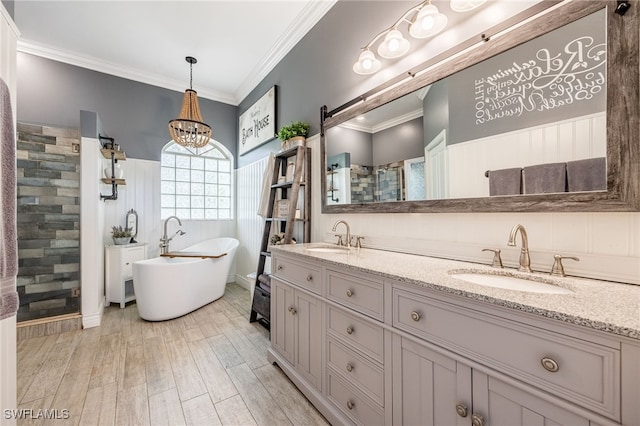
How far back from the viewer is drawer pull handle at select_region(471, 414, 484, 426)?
0.83 meters

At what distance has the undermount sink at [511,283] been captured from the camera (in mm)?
979

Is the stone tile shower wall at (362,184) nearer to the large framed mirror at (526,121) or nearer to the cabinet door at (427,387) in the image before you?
the large framed mirror at (526,121)

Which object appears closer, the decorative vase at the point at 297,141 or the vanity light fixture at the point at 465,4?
the vanity light fixture at the point at 465,4

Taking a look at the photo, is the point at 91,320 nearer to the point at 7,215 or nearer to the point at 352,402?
the point at 7,215

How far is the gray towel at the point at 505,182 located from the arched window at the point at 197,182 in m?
4.11

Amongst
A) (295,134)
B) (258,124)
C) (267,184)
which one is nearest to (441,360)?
(295,134)

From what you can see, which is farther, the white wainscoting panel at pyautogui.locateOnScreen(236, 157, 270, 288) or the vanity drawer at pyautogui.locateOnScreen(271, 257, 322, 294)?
the white wainscoting panel at pyautogui.locateOnScreen(236, 157, 270, 288)

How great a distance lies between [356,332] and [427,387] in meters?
0.39

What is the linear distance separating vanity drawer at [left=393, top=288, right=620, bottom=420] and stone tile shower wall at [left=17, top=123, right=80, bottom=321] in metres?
3.45

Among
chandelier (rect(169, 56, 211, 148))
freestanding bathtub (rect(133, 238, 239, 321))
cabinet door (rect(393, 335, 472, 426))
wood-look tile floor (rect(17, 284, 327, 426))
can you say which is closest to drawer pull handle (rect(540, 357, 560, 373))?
cabinet door (rect(393, 335, 472, 426))

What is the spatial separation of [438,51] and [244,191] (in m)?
3.40

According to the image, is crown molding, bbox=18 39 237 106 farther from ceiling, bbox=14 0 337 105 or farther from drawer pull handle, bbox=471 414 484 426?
drawer pull handle, bbox=471 414 484 426

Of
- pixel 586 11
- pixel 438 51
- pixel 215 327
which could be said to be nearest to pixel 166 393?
pixel 215 327

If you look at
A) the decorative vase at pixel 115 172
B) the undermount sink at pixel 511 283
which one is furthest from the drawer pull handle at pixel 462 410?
the decorative vase at pixel 115 172
